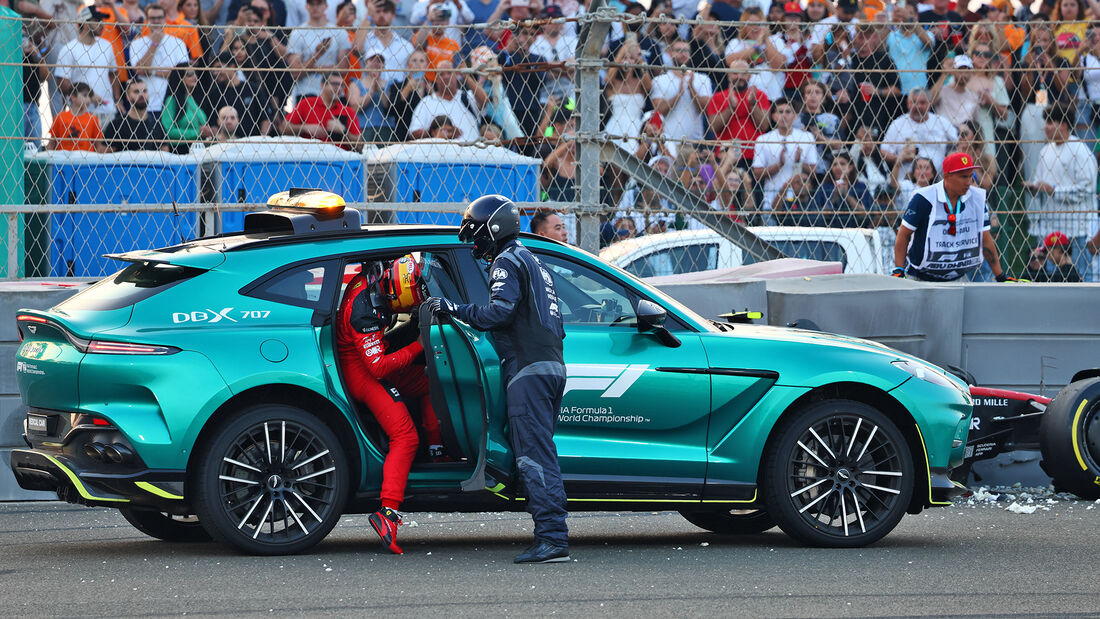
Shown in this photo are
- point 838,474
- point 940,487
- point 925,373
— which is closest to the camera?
point 838,474

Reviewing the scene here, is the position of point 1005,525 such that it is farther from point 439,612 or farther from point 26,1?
point 26,1

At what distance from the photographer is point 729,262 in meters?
12.3

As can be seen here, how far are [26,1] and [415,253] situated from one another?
25.3ft

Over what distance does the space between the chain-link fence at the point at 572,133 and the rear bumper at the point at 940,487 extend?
3286 millimetres

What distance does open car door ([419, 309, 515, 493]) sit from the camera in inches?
289

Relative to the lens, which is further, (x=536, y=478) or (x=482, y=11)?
(x=482, y=11)

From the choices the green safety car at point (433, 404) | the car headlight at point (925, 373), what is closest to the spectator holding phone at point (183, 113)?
the green safety car at point (433, 404)

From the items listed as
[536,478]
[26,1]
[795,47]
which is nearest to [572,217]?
[795,47]

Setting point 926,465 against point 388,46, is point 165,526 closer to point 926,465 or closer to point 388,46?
point 926,465

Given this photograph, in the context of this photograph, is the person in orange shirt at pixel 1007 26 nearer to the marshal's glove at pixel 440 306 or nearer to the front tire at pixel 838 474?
the front tire at pixel 838 474

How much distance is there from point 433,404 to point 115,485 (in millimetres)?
1423

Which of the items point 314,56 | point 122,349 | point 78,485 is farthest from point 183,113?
point 78,485

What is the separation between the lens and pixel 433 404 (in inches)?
289

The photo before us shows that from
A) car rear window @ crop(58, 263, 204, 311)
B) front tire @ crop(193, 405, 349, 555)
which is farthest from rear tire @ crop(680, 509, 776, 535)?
car rear window @ crop(58, 263, 204, 311)
